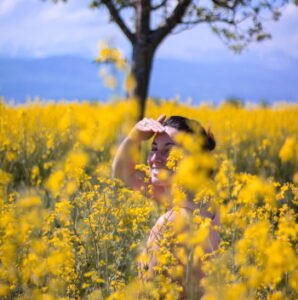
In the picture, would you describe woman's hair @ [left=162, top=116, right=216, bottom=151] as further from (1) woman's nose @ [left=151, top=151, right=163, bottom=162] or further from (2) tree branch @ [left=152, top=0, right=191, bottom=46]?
(2) tree branch @ [left=152, top=0, right=191, bottom=46]

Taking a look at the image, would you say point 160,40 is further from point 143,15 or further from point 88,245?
point 88,245

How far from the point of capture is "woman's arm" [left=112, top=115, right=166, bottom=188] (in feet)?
8.15

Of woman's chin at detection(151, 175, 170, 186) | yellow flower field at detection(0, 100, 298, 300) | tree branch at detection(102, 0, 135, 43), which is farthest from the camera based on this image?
tree branch at detection(102, 0, 135, 43)

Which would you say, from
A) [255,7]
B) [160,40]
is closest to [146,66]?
[160,40]

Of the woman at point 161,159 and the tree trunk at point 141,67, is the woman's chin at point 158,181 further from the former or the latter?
the tree trunk at point 141,67

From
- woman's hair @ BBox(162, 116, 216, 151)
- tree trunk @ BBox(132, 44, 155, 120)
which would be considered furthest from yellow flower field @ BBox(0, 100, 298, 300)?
tree trunk @ BBox(132, 44, 155, 120)

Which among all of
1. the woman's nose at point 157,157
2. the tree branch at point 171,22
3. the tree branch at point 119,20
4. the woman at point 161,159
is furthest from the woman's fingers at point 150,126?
the tree branch at point 119,20

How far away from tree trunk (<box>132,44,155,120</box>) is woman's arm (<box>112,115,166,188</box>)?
2819 mm

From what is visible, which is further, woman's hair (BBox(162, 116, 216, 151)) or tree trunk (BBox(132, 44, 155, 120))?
tree trunk (BBox(132, 44, 155, 120))

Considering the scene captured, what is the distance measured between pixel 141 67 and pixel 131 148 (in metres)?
3.21

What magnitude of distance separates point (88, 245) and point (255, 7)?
Answer: 4.40 metres

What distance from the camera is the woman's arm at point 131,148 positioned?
2.49 meters

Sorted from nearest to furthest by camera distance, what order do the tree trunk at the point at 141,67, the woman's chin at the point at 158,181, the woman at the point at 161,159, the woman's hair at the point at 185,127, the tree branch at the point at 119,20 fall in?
the woman at the point at 161,159 → the woman's chin at the point at 158,181 → the woman's hair at the point at 185,127 → the tree trunk at the point at 141,67 → the tree branch at the point at 119,20

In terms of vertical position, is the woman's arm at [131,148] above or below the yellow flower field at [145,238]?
above
